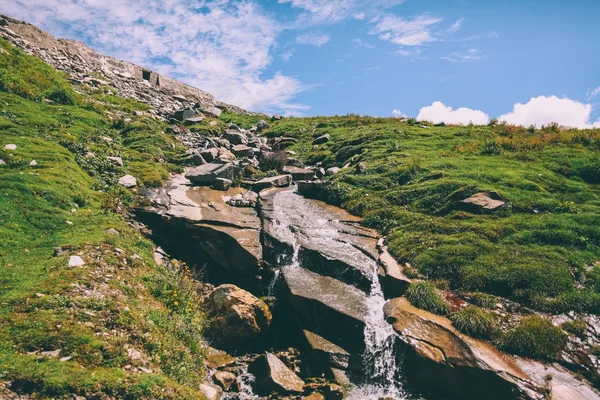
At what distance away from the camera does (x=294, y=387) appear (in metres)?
12.5

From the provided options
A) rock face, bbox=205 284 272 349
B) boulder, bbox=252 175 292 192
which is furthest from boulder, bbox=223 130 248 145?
rock face, bbox=205 284 272 349

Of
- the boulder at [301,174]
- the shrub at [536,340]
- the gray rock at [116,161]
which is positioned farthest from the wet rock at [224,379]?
the boulder at [301,174]

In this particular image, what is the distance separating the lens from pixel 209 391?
11281mm

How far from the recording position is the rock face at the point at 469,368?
36.2ft

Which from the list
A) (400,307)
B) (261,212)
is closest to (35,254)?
(261,212)

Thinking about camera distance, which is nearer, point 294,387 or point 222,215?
point 294,387

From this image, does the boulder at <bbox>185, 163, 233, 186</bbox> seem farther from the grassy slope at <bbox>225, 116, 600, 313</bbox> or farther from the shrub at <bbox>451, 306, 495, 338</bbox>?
the shrub at <bbox>451, 306, 495, 338</bbox>

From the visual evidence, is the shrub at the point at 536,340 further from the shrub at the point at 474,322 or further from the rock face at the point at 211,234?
the rock face at the point at 211,234

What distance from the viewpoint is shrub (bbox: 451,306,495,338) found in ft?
42.3

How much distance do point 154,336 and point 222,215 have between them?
10.6 m

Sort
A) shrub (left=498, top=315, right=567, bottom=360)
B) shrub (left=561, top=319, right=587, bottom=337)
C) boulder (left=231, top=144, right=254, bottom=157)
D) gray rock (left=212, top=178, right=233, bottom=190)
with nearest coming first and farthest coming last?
shrub (left=498, top=315, right=567, bottom=360) < shrub (left=561, top=319, right=587, bottom=337) < gray rock (left=212, top=178, right=233, bottom=190) < boulder (left=231, top=144, right=254, bottom=157)

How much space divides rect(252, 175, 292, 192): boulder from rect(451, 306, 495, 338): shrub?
56.0 feet

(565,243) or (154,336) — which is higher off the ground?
(565,243)

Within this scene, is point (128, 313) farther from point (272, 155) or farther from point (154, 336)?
point (272, 155)
